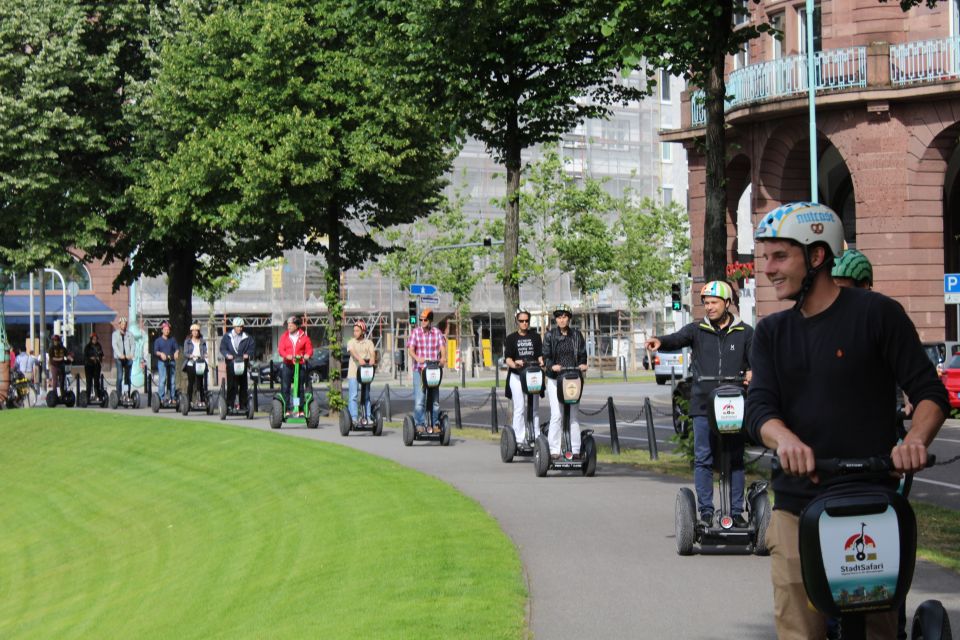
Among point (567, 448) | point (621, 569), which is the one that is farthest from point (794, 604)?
point (567, 448)

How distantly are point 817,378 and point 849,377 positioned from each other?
0.11m

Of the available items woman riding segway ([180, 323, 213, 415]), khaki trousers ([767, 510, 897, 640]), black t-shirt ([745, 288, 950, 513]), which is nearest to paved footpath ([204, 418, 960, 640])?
khaki trousers ([767, 510, 897, 640])

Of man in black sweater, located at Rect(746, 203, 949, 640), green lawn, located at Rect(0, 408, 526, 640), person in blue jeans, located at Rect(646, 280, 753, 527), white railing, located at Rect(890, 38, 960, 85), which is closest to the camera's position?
man in black sweater, located at Rect(746, 203, 949, 640)

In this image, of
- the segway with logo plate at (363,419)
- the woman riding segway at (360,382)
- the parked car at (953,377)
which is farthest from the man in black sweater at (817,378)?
the parked car at (953,377)

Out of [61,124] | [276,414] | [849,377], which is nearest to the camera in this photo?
[849,377]

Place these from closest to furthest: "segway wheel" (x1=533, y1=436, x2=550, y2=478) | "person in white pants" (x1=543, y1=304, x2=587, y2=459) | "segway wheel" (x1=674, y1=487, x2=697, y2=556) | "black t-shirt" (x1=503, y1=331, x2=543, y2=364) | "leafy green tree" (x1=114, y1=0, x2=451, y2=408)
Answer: "segway wheel" (x1=674, y1=487, x2=697, y2=556), "segway wheel" (x1=533, y1=436, x2=550, y2=478), "person in white pants" (x1=543, y1=304, x2=587, y2=459), "black t-shirt" (x1=503, y1=331, x2=543, y2=364), "leafy green tree" (x1=114, y1=0, x2=451, y2=408)

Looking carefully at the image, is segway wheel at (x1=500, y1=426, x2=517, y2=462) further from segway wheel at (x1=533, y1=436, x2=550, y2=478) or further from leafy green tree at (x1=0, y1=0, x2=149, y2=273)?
leafy green tree at (x1=0, y1=0, x2=149, y2=273)

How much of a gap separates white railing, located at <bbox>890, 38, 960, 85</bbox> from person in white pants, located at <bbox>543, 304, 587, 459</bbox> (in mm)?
22281

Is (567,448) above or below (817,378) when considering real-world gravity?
below

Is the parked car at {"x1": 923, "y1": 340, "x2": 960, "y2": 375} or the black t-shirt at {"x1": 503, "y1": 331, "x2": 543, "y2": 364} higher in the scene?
the black t-shirt at {"x1": 503, "y1": 331, "x2": 543, "y2": 364}

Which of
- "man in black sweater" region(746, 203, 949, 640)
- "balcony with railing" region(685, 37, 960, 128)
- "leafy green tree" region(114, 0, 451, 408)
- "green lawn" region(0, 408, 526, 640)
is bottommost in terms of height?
"green lawn" region(0, 408, 526, 640)

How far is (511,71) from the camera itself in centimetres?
2284

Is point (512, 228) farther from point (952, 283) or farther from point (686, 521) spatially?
point (952, 283)

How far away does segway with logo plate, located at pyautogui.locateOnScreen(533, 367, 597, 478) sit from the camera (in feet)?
52.6
